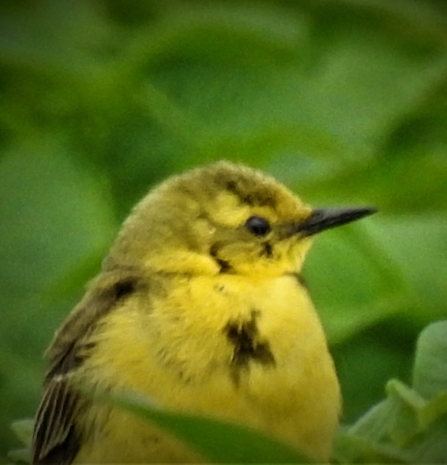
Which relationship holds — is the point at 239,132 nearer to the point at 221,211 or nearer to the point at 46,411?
the point at 221,211

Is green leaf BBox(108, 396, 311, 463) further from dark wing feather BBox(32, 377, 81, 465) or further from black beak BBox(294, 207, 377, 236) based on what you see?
black beak BBox(294, 207, 377, 236)

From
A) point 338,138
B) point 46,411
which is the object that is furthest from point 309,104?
point 46,411

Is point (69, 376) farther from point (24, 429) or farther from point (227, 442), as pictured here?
point (227, 442)

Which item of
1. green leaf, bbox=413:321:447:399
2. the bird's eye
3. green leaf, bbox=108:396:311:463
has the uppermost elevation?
the bird's eye

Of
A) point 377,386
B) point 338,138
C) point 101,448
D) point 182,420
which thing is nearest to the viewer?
point 182,420

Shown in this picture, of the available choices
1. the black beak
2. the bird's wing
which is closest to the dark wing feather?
the bird's wing

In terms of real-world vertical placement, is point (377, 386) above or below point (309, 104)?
below

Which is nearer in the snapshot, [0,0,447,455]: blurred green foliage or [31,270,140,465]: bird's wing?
[31,270,140,465]: bird's wing

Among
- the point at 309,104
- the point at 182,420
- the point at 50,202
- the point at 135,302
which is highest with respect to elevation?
the point at 309,104
